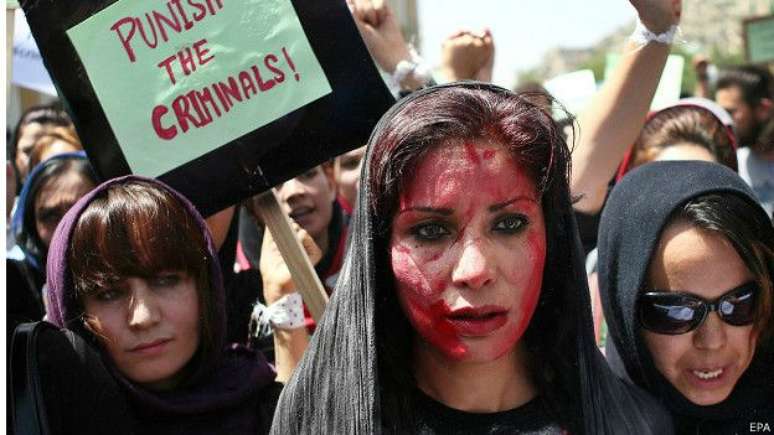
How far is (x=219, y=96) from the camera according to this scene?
2771mm

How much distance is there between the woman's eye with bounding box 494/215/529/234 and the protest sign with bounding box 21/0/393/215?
2.24 ft

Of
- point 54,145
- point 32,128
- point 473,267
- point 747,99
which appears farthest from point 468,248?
point 747,99

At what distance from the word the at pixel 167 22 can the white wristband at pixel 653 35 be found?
1.05 m

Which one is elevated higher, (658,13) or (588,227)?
(658,13)

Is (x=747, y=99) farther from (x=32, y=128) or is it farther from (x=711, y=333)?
(x=711, y=333)

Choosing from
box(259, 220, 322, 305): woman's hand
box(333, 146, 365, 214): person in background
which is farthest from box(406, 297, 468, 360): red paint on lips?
box(333, 146, 365, 214): person in background

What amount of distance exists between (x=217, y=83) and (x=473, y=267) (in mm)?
968

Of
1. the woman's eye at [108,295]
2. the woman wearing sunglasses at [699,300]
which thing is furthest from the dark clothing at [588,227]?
the woman's eye at [108,295]

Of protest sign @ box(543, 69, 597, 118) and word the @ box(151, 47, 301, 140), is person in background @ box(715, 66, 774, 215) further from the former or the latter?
word the @ box(151, 47, 301, 140)

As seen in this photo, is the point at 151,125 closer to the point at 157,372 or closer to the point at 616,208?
the point at 157,372

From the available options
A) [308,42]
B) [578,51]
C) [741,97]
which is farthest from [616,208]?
[578,51]

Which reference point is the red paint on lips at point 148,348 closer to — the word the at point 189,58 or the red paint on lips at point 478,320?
the word the at point 189,58

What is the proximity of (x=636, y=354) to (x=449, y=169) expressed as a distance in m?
0.67

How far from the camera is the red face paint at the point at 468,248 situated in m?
2.12
